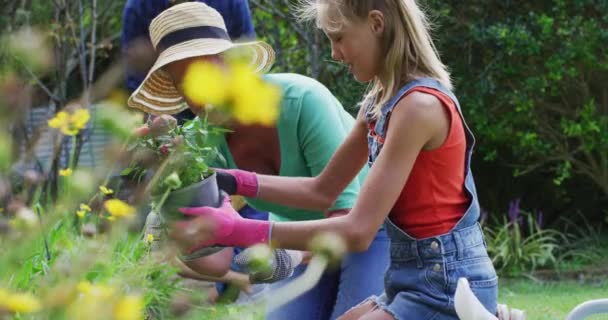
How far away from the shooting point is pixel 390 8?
2.33 meters

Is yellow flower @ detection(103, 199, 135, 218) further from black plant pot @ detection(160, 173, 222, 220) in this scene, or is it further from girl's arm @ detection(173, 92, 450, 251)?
girl's arm @ detection(173, 92, 450, 251)

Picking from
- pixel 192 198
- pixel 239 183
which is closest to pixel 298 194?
pixel 239 183

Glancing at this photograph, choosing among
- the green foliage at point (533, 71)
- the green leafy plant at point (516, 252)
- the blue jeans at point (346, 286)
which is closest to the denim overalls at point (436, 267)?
the blue jeans at point (346, 286)

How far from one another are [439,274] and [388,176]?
10.0 inches

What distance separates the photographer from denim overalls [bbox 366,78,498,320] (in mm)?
2244

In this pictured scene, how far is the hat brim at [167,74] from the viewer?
279cm

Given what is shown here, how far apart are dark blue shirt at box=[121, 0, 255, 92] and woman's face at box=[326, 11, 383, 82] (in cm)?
162

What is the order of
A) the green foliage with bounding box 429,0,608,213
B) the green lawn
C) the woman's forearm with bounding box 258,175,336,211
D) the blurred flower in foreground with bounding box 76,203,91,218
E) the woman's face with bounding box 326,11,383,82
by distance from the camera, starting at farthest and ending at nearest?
the green foliage with bounding box 429,0,608,213, the green lawn, the woman's forearm with bounding box 258,175,336,211, the woman's face with bounding box 326,11,383,82, the blurred flower in foreground with bounding box 76,203,91,218

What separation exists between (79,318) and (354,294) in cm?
199

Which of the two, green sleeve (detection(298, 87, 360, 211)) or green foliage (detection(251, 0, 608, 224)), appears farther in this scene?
green foliage (detection(251, 0, 608, 224))

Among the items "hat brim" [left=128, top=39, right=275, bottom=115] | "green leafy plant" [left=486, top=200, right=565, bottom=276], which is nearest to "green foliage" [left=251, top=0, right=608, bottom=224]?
"green leafy plant" [left=486, top=200, right=565, bottom=276]

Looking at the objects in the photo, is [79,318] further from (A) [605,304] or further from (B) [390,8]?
(B) [390,8]

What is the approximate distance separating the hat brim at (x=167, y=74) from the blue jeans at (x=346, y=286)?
628mm

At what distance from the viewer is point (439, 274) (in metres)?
2.24
